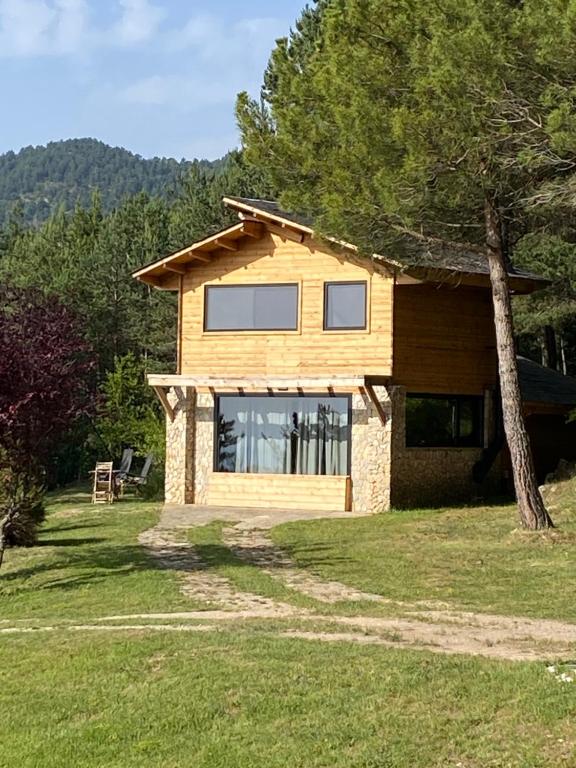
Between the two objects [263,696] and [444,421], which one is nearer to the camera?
[263,696]

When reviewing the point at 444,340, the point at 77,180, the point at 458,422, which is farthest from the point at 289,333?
the point at 77,180

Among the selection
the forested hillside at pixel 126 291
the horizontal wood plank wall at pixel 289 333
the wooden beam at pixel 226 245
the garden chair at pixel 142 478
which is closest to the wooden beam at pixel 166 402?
the horizontal wood plank wall at pixel 289 333

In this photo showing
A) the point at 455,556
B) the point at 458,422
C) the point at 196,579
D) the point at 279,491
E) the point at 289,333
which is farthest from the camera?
the point at 458,422

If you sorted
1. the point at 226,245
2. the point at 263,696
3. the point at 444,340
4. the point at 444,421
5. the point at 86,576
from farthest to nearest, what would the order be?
the point at 444,421, the point at 226,245, the point at 444,340, the point at 86,576, the point at 263,696

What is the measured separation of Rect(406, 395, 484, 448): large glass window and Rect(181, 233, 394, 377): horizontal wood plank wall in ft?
4.72

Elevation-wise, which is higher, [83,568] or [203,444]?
[203,444]

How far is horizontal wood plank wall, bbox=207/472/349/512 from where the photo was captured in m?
21.0

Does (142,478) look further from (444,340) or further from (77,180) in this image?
(77,180)

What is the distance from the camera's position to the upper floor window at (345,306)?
2081 cm

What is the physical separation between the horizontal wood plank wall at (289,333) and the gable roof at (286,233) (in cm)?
29

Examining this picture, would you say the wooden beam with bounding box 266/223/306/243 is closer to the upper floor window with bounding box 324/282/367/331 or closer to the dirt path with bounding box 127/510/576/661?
the upper floor window with bounding box 324/282/367/331

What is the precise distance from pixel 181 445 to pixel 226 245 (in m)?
4.44

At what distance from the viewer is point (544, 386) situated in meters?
24.8

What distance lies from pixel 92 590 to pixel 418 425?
10.2 m
